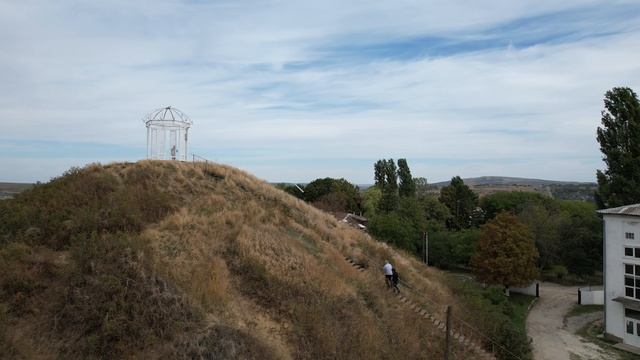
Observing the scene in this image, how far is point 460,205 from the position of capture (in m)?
62.8

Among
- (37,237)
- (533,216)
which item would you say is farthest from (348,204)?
(37,237)

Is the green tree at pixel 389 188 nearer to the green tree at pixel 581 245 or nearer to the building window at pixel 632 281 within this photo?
the green tree at pixel 581 245

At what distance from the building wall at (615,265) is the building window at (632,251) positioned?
178 millimetres

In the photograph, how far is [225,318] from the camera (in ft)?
40.7

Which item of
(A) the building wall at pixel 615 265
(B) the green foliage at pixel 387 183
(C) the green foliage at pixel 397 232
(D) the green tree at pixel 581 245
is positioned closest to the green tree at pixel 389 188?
(B) the green foliage at pixel 387 183

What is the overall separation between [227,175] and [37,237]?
9588mm

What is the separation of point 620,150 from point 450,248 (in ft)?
59.6

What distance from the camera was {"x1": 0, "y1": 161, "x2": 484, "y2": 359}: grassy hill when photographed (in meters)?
11.2

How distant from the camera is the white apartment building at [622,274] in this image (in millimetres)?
26922

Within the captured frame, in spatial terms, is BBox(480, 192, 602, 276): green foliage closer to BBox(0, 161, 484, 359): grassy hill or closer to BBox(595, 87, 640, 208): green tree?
BBox(595, 87, 640, 208): green tree

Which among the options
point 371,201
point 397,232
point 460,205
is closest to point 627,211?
point 397,232

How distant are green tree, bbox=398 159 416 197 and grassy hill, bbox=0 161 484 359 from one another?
41.4 m

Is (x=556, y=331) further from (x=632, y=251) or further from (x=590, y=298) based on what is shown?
(x=590, y=298)

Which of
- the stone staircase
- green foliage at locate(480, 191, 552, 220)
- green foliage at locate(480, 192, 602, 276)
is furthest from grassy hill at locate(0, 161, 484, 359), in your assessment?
green foliage at locate(480, 191, 552, 220)
